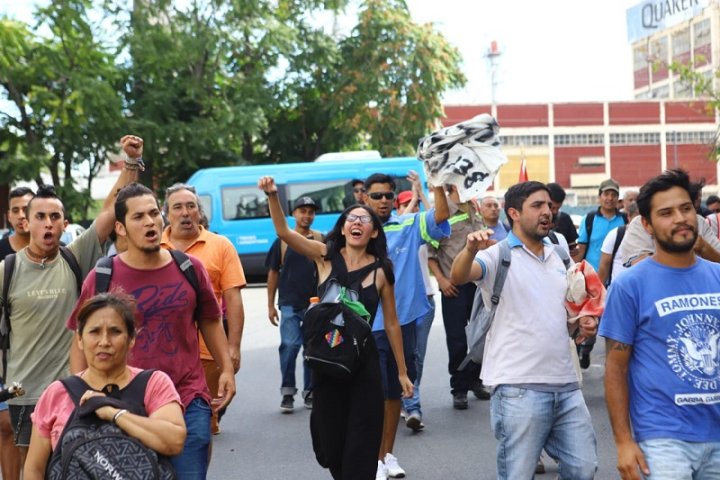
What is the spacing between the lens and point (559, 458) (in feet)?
17.0

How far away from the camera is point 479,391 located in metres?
10.3

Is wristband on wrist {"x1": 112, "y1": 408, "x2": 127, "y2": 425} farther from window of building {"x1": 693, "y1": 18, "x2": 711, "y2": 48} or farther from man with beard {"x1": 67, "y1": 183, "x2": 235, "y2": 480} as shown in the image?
window of building {"x1": 693, "y1": 18, "x2": 711, "y2": 48}

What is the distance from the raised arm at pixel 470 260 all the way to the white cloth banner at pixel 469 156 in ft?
4.10

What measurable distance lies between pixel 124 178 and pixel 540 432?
94.3 inches

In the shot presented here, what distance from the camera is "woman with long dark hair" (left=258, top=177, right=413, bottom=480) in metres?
5.86

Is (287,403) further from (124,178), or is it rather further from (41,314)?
(124,178)

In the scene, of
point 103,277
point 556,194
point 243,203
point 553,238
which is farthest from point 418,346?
point 243,203

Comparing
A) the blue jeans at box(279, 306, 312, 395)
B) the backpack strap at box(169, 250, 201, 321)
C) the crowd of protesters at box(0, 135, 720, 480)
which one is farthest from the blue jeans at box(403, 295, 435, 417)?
the backpack strap at box(169, 250, 201, 321)

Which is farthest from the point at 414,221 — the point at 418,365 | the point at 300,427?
the point at 300,427

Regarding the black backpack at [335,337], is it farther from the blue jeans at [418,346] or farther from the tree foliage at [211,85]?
the tree foliage at [211,85]

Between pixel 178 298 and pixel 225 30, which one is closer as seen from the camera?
pixel 178 298

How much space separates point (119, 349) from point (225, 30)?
2919 cm

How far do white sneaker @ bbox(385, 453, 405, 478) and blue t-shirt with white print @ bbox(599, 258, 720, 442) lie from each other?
10.6 ft

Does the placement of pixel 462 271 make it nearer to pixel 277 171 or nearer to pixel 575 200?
pixel 277 171
